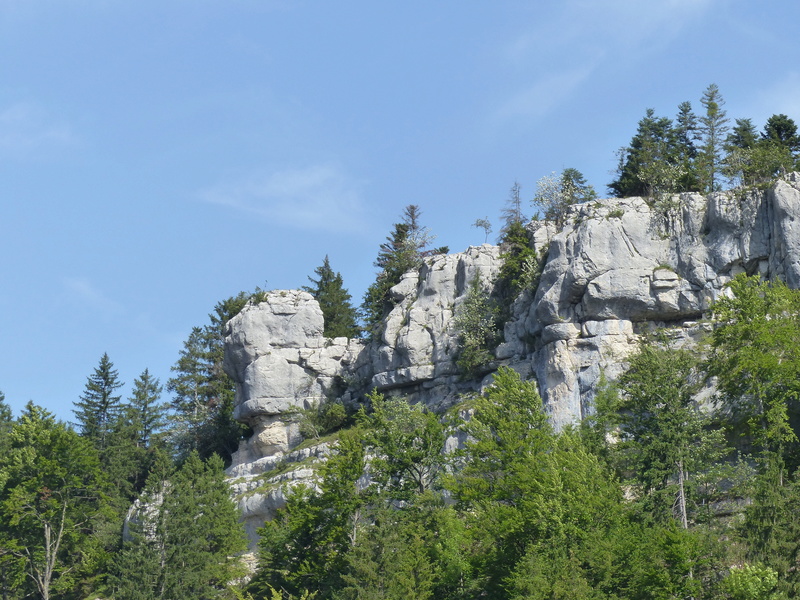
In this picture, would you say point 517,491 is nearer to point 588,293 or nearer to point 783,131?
point 588,293

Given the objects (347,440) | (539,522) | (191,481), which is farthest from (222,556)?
(539,522)

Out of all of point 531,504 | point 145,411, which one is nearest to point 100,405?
point 145,411

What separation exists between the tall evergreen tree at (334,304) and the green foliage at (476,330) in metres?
15.1

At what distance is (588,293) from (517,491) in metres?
16.4

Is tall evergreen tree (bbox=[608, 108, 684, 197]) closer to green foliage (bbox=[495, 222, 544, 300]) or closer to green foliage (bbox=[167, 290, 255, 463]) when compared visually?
green foliage (bbox=[495, 222, 544, 300])

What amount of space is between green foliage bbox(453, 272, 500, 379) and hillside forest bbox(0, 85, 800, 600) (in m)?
0.15

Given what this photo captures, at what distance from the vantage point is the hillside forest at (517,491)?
44406mm

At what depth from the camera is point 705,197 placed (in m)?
64.4

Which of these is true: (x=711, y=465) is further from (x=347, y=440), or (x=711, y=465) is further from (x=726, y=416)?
(x=347, y=440)

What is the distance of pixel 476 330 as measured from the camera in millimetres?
68438

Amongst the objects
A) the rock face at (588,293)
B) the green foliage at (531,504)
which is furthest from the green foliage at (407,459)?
the rock face at (588,293)

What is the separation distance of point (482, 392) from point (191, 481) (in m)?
16.5

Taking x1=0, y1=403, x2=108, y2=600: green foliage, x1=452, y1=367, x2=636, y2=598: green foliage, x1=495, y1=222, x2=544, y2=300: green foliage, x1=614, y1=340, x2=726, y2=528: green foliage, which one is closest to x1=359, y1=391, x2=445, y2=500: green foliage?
x1=452, y1=367, x2=636, y2=598: green foliage

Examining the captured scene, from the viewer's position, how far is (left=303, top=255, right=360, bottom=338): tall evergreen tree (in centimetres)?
8381
